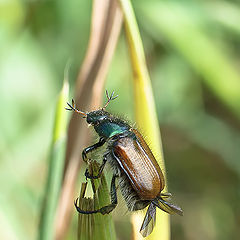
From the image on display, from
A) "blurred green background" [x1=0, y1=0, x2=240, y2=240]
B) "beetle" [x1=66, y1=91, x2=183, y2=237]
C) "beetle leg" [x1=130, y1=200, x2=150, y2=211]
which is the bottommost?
"beetle leg" [x1=130, y1=200, x2=150, y2=211]

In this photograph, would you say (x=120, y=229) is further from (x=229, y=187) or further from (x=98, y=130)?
(x=98, y=130)

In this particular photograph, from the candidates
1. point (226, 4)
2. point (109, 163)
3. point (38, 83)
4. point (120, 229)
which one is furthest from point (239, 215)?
point (109, 163)

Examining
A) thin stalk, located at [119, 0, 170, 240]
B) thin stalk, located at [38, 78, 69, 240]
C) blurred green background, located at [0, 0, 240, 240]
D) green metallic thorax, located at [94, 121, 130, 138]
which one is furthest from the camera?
blurred green background, located at [0, 0, 240, 240]

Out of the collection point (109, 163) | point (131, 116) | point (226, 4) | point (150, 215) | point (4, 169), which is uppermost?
point (226, 4)

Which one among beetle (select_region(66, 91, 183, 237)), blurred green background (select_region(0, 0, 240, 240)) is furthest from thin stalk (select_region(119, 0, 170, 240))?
blurred green background (select_region(0, 0, 240, 240))

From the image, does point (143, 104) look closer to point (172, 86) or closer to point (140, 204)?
point (140, 204)

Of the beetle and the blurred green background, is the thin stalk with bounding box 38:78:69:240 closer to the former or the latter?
the beetle

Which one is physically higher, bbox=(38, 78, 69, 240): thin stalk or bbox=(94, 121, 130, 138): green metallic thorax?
bbox=(94, 121, 130, 138): green metallic thorax

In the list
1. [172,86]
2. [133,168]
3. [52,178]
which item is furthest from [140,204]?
[172,86]
